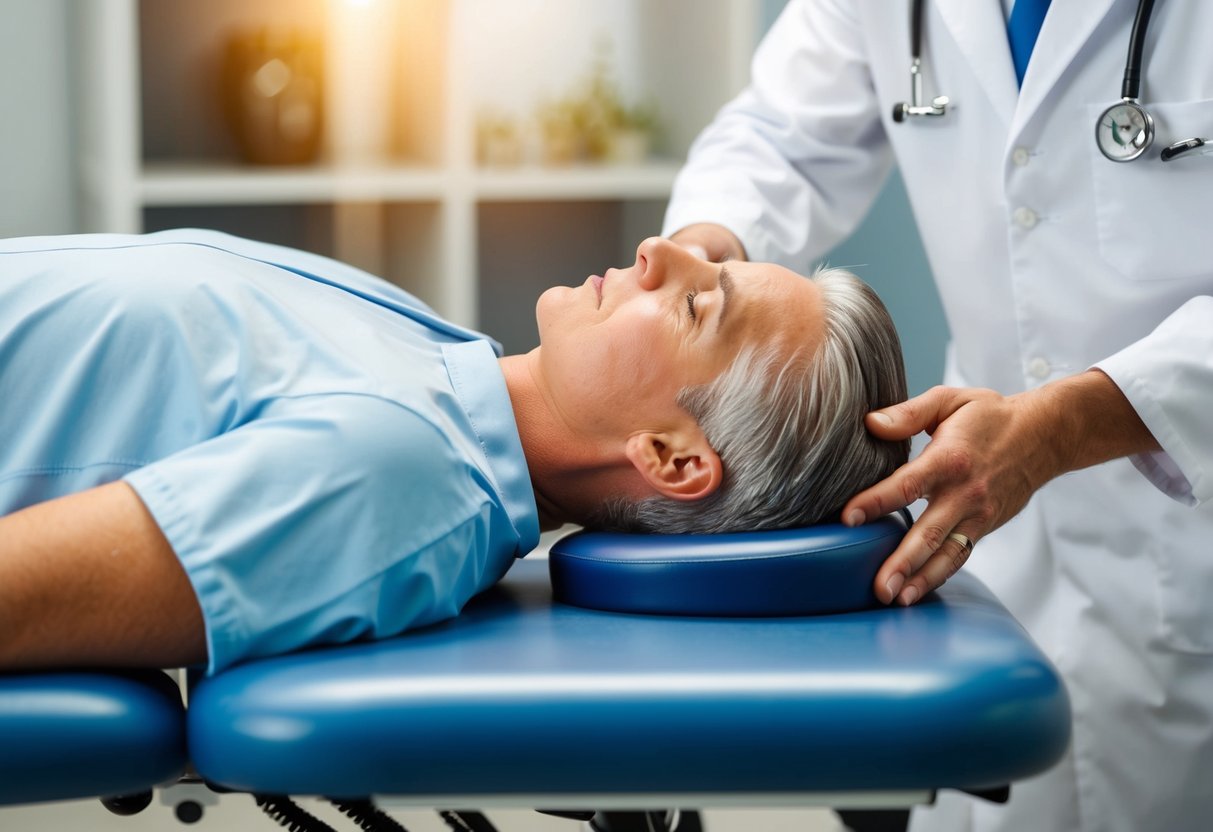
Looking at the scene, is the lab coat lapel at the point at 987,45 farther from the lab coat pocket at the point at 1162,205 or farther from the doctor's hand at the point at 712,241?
the doctor's hand at the point at 712,241

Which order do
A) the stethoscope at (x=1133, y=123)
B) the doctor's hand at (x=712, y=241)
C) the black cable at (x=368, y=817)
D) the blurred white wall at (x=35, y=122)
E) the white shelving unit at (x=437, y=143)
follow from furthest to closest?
1. the blurred white wall at (x=35, y=122)
2. the white shelving unit at (x=437, y=143)
3. the doctor's hand at (x=712, y=241)
4. the stethoscope at (x=1133, y=123)
5. the black cable at (x=368, y=817)

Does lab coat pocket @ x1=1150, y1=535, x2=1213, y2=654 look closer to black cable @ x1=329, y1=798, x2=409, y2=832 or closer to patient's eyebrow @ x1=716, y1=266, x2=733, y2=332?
patient's eyebrow @ x1=716, y1=266, x2=733, y2=332

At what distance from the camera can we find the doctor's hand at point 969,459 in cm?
107

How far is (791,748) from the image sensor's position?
83cm

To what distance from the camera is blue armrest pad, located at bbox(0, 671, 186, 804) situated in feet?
2.82

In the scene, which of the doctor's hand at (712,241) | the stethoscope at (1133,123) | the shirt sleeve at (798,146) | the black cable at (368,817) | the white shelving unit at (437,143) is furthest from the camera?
the white shelving unit at (437,143)

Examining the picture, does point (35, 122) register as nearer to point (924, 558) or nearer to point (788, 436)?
point (788, 436)

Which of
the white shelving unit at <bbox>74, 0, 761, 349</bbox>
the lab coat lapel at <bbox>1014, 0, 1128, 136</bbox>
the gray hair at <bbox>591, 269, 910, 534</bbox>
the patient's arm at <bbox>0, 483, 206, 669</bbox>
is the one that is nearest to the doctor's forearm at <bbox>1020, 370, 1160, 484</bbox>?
the gray hair at <bbox>591, 269, 910, 534</bbox>

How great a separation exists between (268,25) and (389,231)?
18.3 inches

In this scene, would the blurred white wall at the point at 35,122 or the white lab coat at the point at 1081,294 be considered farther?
the blurred white wall at the point at 35,122

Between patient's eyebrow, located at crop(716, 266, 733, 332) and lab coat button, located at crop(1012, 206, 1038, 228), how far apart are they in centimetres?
42

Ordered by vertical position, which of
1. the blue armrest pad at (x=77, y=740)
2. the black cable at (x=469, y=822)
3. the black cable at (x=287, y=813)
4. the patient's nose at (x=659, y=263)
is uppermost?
the patient's nose at (x=659, y=263)

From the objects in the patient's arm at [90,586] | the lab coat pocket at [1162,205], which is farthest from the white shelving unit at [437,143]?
the patient's arm at [90,586]

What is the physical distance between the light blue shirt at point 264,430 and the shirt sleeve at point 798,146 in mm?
574
